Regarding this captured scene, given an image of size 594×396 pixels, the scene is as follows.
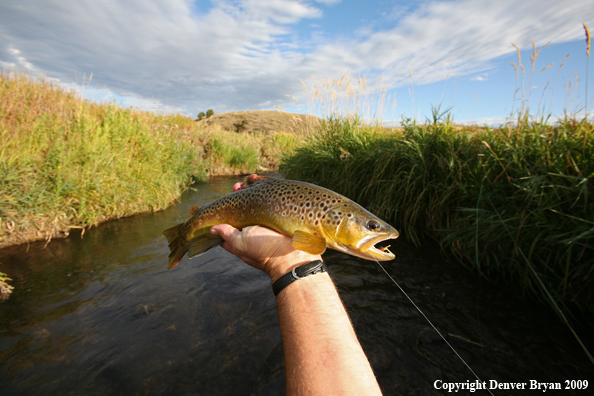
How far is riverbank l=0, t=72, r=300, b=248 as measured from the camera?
5043 mm

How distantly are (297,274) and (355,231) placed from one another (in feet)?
1.82

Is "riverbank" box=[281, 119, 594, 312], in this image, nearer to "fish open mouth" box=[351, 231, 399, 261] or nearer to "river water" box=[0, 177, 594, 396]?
"river water" box=[0, 177, 594, 396]

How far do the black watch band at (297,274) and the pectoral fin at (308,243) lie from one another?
95 mm

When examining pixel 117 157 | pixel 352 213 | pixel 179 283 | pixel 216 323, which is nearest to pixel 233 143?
pixel 117 157

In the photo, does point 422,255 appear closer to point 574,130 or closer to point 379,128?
point 574,130

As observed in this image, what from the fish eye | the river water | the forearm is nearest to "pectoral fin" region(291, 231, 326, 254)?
the forearm

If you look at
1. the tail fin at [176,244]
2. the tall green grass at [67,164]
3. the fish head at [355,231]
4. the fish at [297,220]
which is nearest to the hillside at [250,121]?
the tall green grass at [67,164]

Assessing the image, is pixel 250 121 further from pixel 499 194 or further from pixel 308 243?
pixel 308 243

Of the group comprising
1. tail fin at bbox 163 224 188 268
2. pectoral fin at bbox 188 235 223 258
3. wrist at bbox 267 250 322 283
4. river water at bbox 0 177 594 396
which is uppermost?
wrist at bbox 267 250 322 283

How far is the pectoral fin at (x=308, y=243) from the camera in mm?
1765

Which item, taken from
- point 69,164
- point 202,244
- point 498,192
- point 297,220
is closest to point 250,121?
point 69,164

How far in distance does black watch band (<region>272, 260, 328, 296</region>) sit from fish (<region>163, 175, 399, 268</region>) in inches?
3.9

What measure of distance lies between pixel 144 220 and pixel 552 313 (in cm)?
840

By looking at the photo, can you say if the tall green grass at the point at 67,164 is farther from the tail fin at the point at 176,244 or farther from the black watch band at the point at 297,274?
the black watch band at the point at 297,274
